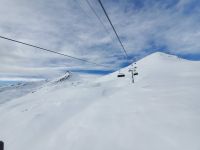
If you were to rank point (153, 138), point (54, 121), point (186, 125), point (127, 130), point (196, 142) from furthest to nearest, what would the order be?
point (54, 121), point (127, 130), point (186, 125), point (153, 138), point (196, 142)

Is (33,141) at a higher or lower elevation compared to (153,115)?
lower

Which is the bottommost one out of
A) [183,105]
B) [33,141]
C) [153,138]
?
[33,141]

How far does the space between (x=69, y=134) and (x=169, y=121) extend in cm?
636

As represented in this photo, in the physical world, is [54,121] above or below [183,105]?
below

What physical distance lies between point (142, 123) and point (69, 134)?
475 cm

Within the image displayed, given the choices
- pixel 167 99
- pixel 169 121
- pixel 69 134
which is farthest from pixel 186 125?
pixel 69 134

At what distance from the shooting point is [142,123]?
13.2m

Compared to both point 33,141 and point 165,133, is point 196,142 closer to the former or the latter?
point 165,133

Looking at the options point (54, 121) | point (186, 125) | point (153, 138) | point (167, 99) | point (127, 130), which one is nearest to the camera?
point (153, 138)

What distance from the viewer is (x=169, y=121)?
42.2 ft

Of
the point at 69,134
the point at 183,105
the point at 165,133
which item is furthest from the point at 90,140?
the point at 183,105

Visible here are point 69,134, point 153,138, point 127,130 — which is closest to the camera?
point 153,138

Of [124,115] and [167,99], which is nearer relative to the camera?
[124,115]

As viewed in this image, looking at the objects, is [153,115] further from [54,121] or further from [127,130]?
[54,121]
